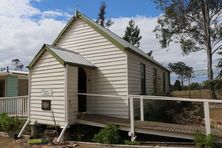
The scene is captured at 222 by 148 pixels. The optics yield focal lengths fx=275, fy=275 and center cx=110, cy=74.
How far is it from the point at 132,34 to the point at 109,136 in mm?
35200

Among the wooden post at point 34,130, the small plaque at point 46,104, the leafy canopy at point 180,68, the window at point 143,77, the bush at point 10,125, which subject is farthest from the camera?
the leafy canopy at point 180,68

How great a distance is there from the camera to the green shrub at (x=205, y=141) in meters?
8.64

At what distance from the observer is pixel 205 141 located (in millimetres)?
8719

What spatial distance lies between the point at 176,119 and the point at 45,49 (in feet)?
24.5

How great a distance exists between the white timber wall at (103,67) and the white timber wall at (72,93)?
6.40 feet

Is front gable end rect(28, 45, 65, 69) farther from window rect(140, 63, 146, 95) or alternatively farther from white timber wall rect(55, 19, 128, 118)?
window rect(140, 63, 146, 95)

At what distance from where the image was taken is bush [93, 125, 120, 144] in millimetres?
10305

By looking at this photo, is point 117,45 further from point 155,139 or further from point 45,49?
point 155,139

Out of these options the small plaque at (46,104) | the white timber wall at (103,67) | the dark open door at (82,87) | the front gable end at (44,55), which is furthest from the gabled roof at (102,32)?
the small plaque at (46,104)

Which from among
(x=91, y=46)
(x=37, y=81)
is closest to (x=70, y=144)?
(x=37, y=81)

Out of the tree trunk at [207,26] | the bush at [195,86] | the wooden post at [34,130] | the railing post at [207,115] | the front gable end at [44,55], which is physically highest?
the tree trunk at [207,26]

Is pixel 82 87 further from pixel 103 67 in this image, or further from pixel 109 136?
pixel 109 136

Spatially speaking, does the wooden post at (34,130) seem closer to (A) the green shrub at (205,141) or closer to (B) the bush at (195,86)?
(A) the green shrub at (205,141)

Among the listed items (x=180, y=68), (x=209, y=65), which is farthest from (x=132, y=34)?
(x=209, y=65)
